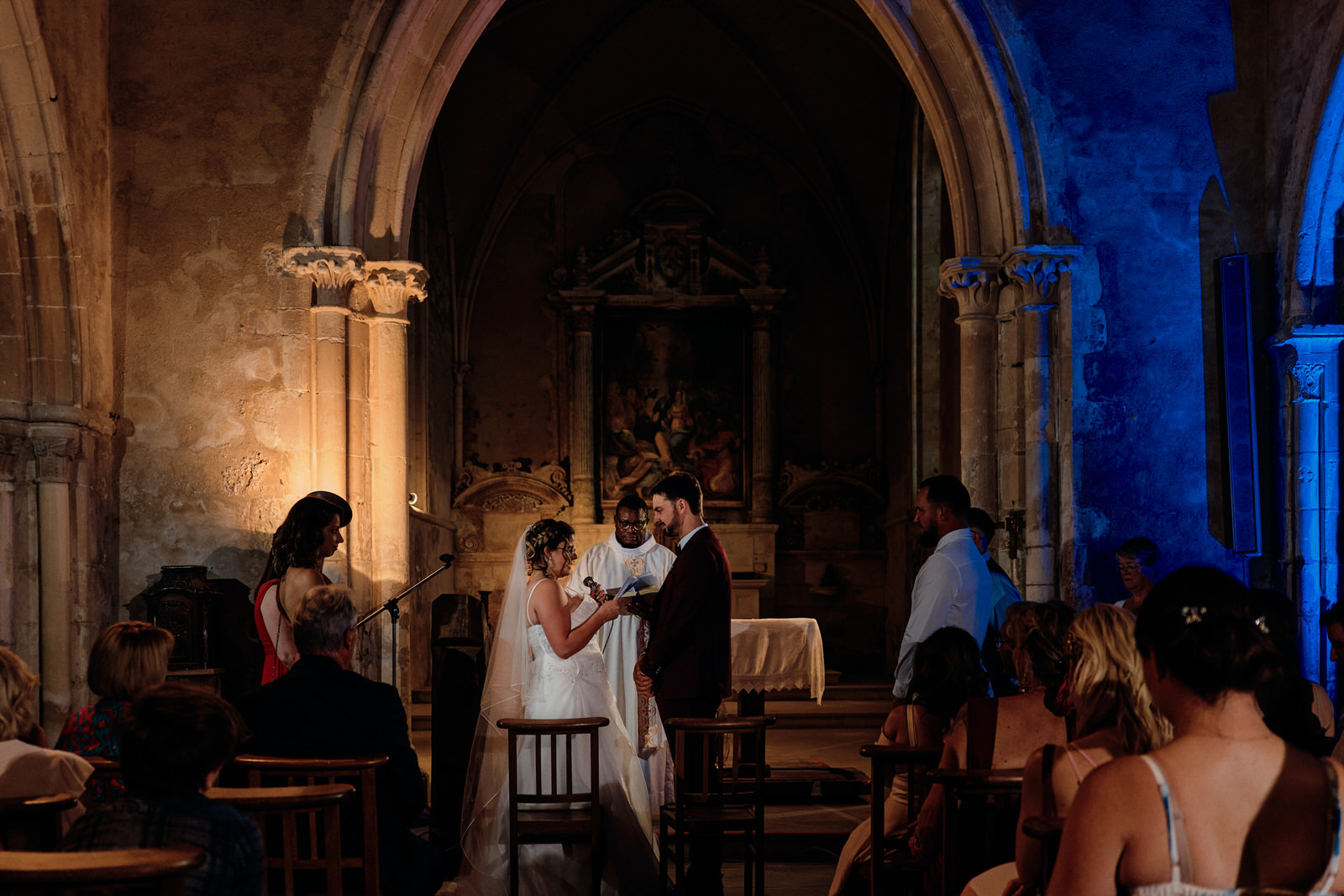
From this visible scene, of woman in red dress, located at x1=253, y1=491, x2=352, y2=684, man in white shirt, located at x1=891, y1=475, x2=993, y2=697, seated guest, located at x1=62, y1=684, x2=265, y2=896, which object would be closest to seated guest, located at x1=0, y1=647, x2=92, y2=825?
seated guest, located at x1=62, y1=684, x2=265, y2=896

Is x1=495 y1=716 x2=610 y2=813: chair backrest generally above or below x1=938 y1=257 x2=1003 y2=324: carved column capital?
below

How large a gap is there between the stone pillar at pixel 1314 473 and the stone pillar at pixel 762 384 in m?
7.79

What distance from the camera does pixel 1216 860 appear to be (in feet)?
5.88

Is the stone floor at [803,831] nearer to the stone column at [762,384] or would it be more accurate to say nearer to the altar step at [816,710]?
the altar step at [816,710]

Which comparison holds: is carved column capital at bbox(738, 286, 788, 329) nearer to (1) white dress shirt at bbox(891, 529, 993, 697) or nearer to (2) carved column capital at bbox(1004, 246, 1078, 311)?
(2) carved column capital at bbox(1004, 246, 1078, 311)

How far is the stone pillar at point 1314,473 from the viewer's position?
6695mm

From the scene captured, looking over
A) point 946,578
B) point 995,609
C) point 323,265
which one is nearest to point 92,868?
point 946,578

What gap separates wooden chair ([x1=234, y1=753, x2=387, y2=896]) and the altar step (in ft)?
22.2

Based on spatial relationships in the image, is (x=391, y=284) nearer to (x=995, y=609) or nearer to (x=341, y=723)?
(x=995, y=609)

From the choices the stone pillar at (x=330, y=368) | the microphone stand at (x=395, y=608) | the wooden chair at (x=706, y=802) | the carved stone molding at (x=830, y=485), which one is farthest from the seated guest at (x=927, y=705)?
the carved stone molding at (x=830, y=485)

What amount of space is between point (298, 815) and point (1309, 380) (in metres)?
5.95

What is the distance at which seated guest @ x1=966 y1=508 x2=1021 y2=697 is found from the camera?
5.21 meters

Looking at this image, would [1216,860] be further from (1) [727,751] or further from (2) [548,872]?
(1) [727,751]

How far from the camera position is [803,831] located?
19.5 ft
